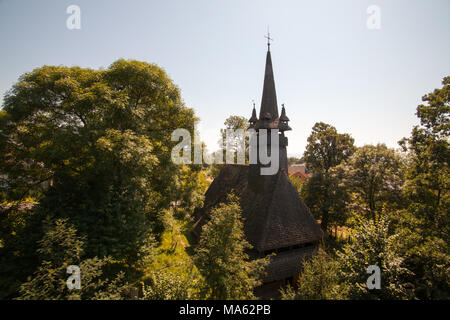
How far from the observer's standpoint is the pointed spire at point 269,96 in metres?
16.1

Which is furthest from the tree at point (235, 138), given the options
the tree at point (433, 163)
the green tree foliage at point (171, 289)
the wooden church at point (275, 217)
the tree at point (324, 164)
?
the green tree foliage at point (171, 289)

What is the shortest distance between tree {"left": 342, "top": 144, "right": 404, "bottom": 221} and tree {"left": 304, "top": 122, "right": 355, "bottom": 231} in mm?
1842

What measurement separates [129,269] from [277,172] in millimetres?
12069

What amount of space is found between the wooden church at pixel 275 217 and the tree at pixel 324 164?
9.69 m

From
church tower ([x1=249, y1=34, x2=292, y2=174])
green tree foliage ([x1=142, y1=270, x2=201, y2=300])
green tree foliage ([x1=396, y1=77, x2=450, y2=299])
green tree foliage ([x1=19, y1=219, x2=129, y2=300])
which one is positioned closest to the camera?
green tree foliage ([x1=19, y1=219, x2=129, y2=300])

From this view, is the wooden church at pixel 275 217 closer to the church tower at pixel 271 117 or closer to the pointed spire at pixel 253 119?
the church tower at pixel 271 117

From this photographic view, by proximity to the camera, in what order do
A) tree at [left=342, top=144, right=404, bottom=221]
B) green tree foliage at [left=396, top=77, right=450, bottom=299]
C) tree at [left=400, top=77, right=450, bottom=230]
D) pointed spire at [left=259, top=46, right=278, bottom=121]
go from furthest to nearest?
tree at [left=342, top=144, right=404, bottom=221], pointed spire at [left=259, top=46, right=278, bottom=121], tree at [left=400, top=77, right=450, bottom=230], green tree foliage at [left=396, top=77, right=450, bottom=299]

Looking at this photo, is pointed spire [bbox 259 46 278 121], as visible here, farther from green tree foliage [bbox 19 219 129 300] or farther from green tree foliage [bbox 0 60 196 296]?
green tree foliage [bbox 19 219 129 300]

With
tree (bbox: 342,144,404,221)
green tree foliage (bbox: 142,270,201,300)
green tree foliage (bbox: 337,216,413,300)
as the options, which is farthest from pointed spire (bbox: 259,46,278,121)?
green tree foliage (bbox: 142,270,201,300)

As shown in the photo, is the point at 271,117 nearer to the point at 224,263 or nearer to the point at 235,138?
the point at 224,263

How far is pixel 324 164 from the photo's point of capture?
86.2 ft

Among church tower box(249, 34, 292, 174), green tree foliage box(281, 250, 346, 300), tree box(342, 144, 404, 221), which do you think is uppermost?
church tower box(249, 34, 292, 174)

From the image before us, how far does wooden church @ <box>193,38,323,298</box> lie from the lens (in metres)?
11.8
